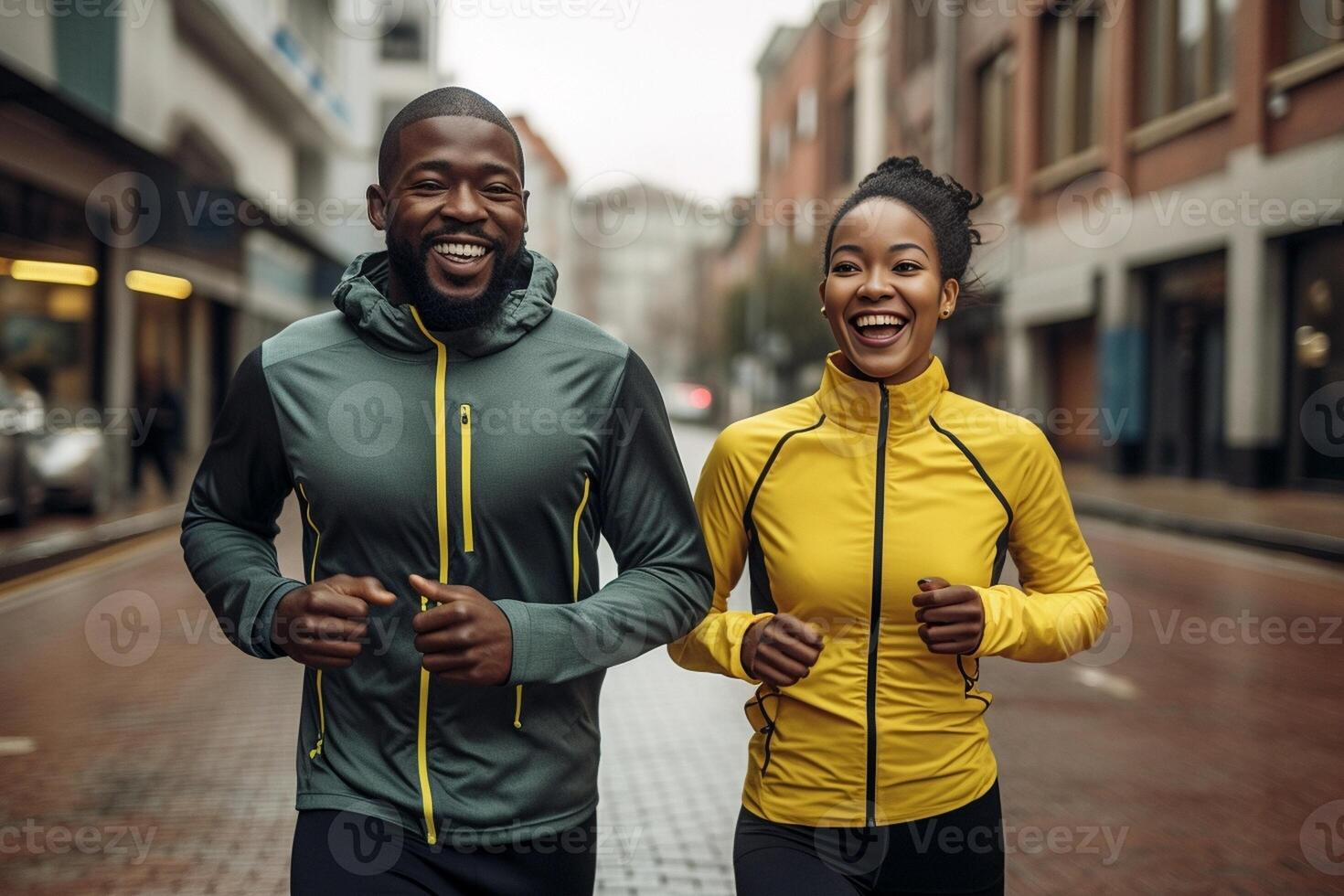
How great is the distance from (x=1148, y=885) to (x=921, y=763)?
7.89ft

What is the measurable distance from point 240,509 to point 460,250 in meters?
0.59

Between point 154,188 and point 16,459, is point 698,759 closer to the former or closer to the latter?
point 16,459

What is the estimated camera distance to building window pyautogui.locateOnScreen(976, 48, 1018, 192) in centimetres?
2973

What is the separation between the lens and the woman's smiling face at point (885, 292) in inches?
96.6

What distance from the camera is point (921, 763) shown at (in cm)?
235

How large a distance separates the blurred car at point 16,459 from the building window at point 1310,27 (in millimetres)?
15784

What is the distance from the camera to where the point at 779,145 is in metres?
60.2

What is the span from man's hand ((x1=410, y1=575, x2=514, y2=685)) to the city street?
246 centimetres
